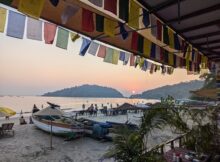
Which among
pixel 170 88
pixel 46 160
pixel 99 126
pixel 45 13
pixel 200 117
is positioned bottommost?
pixel 46 160

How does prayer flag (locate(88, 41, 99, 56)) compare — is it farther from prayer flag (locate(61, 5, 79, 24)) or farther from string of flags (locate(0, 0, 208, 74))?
prayer flag (locate(61, 5, 79, 24))

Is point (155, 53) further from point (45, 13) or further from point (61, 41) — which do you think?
point (45, 13)

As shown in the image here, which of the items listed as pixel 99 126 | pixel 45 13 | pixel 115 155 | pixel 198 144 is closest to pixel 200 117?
pixel 198 144

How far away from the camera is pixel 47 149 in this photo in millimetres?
11844

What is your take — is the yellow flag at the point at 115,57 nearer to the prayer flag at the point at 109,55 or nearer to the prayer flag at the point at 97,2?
the prayer flag at the point at 109,55

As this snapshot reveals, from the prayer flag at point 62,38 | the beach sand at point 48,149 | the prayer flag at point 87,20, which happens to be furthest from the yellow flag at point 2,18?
the beach sand at point 48,149

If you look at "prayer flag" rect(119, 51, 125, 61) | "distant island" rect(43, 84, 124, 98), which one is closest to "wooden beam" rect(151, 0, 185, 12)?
"prayer flag" rect(119, 51, 125, 61)

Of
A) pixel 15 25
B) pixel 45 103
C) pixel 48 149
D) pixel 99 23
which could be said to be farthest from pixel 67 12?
pixel 45 103

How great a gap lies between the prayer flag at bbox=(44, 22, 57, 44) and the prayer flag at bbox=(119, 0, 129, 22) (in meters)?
1.99

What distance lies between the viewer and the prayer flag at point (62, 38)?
571 centimetres

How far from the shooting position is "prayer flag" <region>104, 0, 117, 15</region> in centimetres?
398

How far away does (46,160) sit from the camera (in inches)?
392

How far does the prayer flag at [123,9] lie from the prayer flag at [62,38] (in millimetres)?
1990

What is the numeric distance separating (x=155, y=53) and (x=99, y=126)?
8573mm
